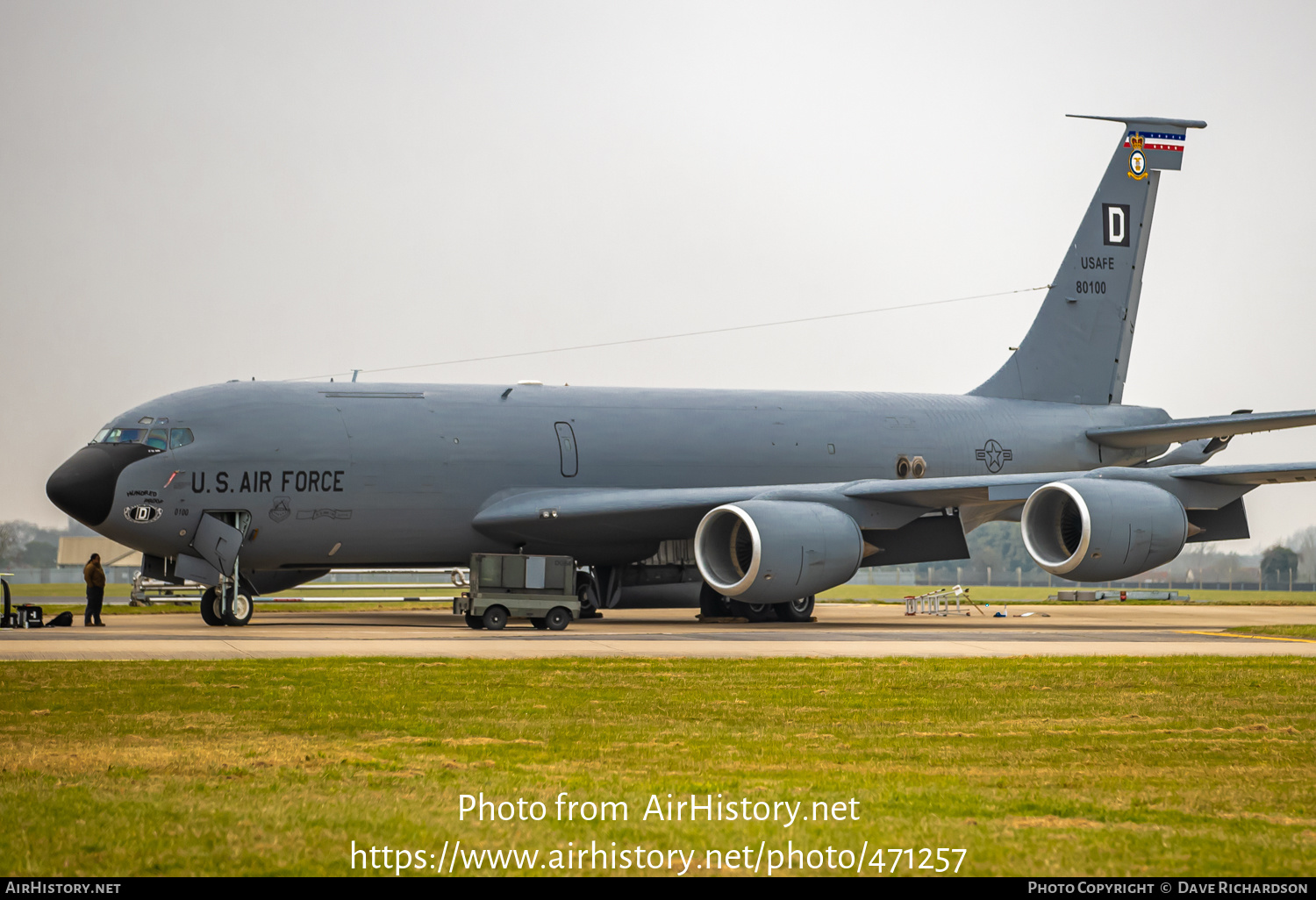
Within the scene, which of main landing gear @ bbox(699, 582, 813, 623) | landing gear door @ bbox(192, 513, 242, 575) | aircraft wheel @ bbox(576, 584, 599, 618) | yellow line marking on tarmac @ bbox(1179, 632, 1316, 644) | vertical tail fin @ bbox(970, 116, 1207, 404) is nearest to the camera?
yellow line marking on tarmac @ bbox(1179, 632, 1316, 644)

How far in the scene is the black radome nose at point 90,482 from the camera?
20406 mm

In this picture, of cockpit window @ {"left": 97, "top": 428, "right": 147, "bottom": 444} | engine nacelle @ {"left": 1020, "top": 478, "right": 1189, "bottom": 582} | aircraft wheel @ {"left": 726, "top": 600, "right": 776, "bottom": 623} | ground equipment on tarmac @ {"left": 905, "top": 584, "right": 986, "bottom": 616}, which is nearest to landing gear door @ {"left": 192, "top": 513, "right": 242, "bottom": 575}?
cockpit window @ {"left": 97, "top": 428, "right": 147, "bottom": 444}

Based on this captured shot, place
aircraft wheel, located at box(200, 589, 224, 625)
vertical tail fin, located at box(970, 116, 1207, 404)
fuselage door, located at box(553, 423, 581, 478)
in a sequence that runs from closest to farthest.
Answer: aircraft wheel, located at box(200, 589, 224, 625), fuselage door, located at box(553, 423, 581, 478), vertical tail fin, located at box(970, 116, 1207, 404)

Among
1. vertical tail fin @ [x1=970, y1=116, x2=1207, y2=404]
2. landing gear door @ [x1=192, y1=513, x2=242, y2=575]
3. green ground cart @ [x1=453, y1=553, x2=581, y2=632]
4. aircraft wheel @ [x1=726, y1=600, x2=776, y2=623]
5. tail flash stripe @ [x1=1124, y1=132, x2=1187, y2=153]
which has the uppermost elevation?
tail flash stripe @ [x1=1124, y1=132, x2=1187, y2=153]

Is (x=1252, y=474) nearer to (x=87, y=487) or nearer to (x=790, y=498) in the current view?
(x=790, y=498)

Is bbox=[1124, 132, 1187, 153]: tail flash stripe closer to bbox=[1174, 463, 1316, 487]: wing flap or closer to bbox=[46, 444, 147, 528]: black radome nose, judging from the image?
bbox=[1174, 463, 1316, 487]: wing flap

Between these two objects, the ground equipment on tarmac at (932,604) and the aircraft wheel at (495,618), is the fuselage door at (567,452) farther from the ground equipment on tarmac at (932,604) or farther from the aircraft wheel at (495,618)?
the ground equipment on tarmac at (932,604)

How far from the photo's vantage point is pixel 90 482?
20.5 metres

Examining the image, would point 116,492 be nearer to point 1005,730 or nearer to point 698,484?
point 698,484

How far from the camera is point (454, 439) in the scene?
22812mm

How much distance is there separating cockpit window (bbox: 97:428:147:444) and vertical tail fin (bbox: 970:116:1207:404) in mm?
17711

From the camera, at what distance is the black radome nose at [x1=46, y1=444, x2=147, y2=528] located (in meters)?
20.4

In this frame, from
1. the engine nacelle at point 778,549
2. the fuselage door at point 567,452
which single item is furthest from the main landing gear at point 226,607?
the engine nacelle at point 778,549

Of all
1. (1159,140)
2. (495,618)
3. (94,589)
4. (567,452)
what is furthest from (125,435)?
(1159,140)
